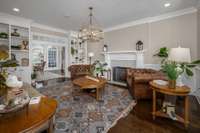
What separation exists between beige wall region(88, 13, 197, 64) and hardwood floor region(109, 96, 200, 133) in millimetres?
2390

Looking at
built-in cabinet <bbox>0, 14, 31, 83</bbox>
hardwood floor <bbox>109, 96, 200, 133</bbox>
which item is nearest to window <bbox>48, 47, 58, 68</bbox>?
built-in cabinet <bbox>0, 14, 31, 83</bbox>

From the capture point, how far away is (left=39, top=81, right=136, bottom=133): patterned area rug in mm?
2053

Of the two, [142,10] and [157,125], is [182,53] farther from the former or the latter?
[142,10]

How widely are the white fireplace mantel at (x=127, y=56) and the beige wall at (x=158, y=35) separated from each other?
230 millimetres

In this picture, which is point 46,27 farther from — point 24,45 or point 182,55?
point 182,55

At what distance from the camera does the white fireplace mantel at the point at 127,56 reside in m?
4.84

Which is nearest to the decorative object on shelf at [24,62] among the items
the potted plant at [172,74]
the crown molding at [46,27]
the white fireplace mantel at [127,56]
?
the crown molding at [46,27]

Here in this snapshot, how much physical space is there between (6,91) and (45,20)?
460 cm

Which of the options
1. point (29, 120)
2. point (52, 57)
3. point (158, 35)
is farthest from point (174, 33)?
point (52, 57)

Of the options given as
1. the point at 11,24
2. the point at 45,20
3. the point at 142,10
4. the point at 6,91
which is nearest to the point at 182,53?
the point at 142,10

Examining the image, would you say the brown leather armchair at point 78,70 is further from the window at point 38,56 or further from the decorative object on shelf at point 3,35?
the window at point 38,56

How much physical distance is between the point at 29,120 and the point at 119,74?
507 centimetres

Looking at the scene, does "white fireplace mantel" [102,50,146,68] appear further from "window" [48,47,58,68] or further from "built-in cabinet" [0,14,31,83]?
"window" [48,47,58,68]

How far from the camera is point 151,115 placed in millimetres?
2498
